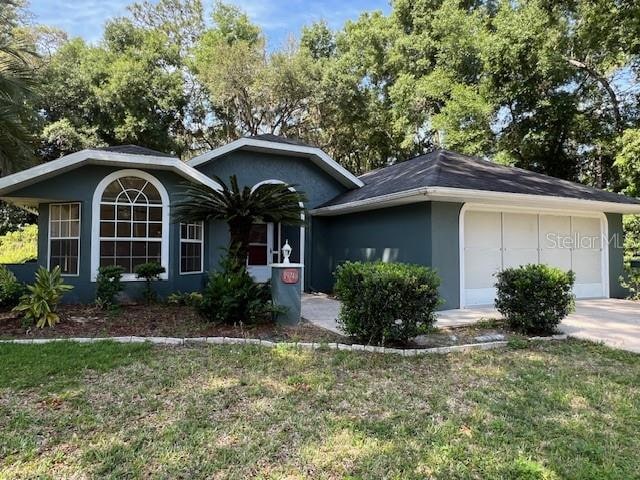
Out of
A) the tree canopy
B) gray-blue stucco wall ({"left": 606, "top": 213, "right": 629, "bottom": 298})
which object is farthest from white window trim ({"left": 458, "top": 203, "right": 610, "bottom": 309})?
the tree canopy

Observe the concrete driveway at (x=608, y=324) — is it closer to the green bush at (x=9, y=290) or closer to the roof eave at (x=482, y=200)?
the roof eave at (x=482, y=200)

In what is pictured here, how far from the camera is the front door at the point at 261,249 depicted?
43.2 ft

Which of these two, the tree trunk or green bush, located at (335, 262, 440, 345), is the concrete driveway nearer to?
green bush, located at (335, 262, 440, 345)

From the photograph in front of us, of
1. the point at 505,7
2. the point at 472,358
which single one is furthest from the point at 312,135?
the point at 472,358

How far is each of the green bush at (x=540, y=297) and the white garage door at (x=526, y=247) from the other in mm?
2183

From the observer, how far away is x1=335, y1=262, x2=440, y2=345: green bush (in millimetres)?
5836

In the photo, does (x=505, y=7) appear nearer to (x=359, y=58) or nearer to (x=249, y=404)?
(x=359, y=58)

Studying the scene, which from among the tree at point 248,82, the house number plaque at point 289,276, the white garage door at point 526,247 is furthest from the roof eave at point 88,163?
the tree at point 248,82

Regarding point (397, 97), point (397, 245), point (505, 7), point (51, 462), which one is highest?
point (505, 7)

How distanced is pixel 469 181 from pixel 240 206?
17.2 feet

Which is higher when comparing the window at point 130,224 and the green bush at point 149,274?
the window at point 130,224

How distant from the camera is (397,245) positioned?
10328 millimetres

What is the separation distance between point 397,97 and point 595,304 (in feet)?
50.4

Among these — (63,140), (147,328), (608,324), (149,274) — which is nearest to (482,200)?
(608,324)
